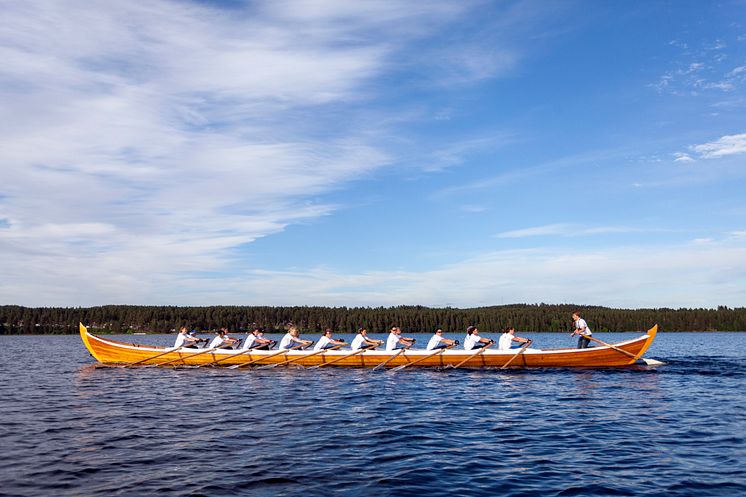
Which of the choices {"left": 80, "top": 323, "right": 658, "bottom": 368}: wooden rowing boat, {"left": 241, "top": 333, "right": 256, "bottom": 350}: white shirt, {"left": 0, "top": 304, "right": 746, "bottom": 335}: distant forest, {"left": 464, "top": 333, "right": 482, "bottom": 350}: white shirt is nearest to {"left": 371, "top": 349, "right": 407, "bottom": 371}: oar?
{"left": 80, "top": 323, "right": 658, "bottom": 368}: wooden rowing boat

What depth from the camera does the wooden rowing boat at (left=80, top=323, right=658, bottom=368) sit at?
93.7 feet

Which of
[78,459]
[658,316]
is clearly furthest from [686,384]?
[658,316]

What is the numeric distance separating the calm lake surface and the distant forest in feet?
443

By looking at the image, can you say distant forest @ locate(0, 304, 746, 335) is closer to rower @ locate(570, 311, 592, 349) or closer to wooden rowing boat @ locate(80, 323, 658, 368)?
wooden rowing boat @ locate(80, 323, 658, 368)

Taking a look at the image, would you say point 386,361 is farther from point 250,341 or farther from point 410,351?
point 250,341

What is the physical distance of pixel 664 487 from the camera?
400 inches

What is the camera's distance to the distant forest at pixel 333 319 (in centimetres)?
15412

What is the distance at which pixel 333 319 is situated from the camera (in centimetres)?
16425

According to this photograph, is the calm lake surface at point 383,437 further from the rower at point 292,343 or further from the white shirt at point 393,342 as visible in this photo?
the rower at point 292,343

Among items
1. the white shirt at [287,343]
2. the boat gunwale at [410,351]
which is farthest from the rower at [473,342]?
the white shirt at [287,343]

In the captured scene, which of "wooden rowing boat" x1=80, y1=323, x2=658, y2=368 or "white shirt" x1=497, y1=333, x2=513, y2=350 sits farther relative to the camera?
"white shirt" x1=497, y1=333, x2=513, y2=350

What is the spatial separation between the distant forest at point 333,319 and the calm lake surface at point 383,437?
134925mm

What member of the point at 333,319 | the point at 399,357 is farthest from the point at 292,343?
the point at 333,319

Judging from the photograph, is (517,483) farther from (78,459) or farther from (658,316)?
(658,316)
